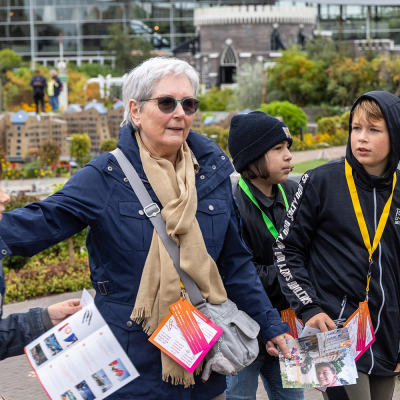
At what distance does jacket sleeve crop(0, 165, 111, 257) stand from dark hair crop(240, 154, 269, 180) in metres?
1.10

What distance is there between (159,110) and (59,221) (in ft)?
1.82

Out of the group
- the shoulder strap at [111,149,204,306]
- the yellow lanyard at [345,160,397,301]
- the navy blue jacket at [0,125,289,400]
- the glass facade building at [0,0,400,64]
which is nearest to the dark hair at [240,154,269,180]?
the yellow lanyard at [345,160,397,301]

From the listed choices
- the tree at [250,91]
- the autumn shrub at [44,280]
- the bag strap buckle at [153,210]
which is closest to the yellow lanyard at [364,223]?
the bag strap buckle at [153,210]

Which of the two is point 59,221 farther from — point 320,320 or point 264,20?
point 264,20

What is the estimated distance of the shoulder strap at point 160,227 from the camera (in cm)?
214

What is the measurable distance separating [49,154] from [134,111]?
16.8 meters

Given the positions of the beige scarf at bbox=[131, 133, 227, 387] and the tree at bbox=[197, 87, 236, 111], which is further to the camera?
the tree at bbox=[197, 87, 236, 111]

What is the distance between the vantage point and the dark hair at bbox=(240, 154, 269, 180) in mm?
3061

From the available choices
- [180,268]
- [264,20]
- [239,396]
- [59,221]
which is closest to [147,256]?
[180,268]

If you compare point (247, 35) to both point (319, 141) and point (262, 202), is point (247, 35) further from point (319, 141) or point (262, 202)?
point (262, 202)

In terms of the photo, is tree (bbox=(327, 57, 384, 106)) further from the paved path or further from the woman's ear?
the woman's ear

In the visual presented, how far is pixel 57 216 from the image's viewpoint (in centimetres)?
203

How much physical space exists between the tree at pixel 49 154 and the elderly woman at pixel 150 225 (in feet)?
54.7

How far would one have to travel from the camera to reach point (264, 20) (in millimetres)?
45625
